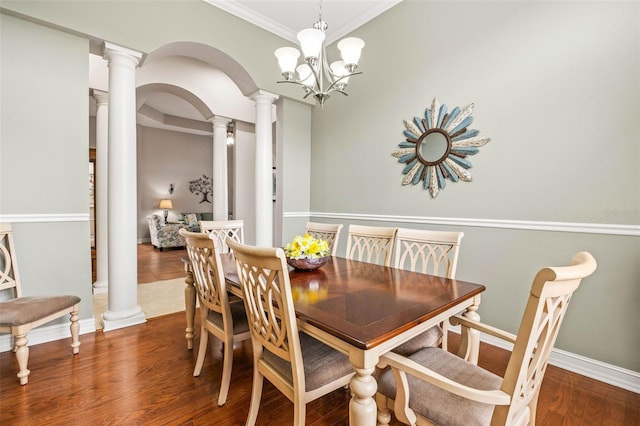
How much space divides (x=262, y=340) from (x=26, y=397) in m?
1.55

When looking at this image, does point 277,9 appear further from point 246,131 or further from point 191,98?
point 246,131

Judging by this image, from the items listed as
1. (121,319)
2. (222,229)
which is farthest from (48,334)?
(222,229)

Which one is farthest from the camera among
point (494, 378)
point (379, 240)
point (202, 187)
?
point (202, 187)

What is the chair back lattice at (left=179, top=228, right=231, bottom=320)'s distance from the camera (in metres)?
1.61

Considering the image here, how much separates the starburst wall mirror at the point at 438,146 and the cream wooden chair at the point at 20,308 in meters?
3.02

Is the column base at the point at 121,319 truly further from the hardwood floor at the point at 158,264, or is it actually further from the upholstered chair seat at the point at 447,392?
the upholstered chair seat at the point at 447,392

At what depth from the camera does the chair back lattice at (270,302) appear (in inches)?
43.7

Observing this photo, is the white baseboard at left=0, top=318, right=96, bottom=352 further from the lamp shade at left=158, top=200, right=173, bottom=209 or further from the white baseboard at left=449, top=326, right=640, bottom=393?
the lamp shade at left=158, top=200, right=173, bottom=209

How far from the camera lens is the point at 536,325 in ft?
2.76

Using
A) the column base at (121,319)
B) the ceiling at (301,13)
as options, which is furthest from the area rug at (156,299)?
the ceiling at (301,13)

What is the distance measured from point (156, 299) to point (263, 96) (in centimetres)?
274

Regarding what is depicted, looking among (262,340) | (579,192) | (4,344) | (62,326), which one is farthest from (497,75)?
(4,344)

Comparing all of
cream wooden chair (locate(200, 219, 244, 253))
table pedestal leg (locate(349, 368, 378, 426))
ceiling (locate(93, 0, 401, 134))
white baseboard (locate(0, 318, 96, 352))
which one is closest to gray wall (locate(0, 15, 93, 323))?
white baseboard (locate(0, 318, 96, 352))

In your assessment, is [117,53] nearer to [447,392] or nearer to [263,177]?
[263,177]
